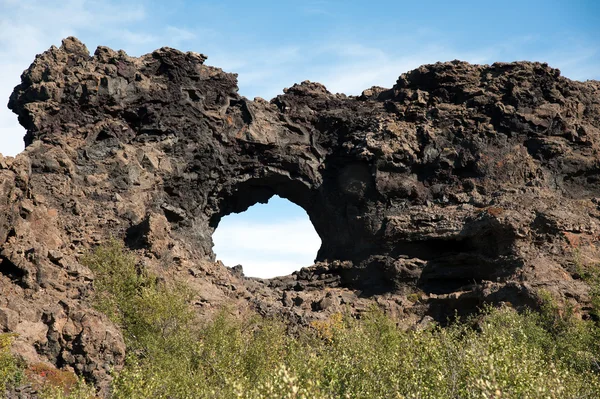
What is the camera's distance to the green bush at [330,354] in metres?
21.8

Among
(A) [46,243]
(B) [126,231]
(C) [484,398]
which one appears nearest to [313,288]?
(B) [126,231]

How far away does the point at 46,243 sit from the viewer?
48719mm

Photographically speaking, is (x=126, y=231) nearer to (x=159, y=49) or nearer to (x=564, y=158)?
(x=159, y=49)

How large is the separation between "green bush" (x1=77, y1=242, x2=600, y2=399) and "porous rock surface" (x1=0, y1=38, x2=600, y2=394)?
4.33 metres

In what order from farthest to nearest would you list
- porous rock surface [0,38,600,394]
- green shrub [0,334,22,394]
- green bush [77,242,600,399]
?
porous rock surface [0,38,600,394] → green shrub [0,334,22,394] → green bush [77,242,600,399]

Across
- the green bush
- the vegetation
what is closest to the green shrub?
the vegetation

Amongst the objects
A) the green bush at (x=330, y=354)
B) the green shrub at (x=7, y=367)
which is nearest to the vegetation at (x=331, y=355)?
the green bush at (x=330, y=354)

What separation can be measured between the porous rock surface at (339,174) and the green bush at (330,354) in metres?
4.33

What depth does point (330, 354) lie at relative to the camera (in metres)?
32.9

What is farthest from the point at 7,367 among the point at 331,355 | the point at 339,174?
the point at 339,174

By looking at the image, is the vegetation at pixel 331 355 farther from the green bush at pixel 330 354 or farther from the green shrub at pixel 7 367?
the green shrub at pixel 7 367

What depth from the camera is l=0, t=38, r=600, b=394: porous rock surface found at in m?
56.9

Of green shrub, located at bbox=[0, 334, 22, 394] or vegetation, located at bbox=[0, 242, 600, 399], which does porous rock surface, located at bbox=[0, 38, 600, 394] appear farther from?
green shrub, located at bbox=[0, 334, 22, 394]

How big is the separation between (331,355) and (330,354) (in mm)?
539
